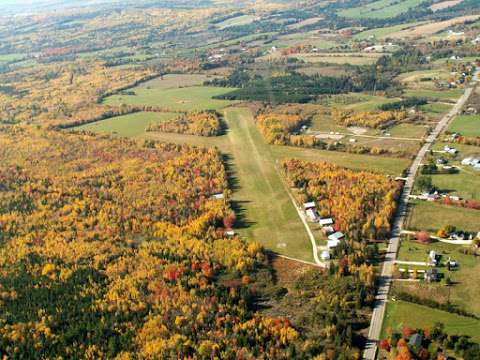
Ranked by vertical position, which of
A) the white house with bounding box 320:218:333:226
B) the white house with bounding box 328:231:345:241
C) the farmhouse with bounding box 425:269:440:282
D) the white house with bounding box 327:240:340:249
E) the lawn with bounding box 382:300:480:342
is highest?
the white house with bounding box 320:218:333:226

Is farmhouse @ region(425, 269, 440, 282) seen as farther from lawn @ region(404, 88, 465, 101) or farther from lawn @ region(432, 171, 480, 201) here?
lawn @ region(404, 88, 465, 101)

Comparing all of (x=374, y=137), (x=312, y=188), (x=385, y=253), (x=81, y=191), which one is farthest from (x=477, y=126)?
(x=81, y=191)

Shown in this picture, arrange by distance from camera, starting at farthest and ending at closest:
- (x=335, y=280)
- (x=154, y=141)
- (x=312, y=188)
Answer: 1. (x=154, y=141)
2. (x=312, y=188)
3. (x=335, y=280)

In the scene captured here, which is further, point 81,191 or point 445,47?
point 445,47

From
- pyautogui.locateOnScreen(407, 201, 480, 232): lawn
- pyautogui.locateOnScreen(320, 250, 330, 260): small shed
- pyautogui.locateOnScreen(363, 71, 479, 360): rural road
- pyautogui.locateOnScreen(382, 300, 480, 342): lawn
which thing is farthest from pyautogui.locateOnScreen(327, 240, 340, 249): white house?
pyautogui.locateOnScreen(382, 300, 480, 342): lawn

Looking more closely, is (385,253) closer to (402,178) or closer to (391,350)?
(391,350)

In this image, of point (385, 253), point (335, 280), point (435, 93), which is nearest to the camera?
point (335, 280)

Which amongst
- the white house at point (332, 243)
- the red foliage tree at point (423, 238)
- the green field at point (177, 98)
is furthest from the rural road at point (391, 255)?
the green field at point (177, 98)
